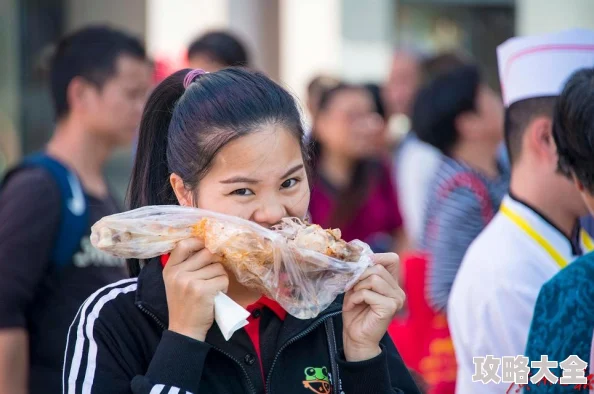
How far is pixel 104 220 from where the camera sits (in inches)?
88.4

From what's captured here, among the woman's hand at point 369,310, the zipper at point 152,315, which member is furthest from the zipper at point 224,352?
the woman's hand at point 369,310

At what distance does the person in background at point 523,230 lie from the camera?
2.96 m

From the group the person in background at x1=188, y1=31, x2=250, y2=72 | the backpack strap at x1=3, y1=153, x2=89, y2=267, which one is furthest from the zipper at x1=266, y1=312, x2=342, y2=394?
the person in background at x1=188, y1=31, x2=250, y2=72

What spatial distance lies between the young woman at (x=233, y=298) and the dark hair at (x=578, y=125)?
70 cm

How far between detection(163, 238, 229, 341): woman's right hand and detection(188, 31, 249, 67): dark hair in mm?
3165

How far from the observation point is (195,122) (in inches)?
91.4

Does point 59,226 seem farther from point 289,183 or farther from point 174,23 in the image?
point 174,23

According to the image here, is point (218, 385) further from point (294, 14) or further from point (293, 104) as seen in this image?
point (294, 14)

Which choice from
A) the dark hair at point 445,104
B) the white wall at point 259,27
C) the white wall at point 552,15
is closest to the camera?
the dark hair at point 445,104

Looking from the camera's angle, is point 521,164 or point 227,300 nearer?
point 227,300

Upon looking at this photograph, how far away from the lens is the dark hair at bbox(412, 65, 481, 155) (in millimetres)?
4977

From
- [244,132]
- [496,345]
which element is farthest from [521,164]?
[244,132]

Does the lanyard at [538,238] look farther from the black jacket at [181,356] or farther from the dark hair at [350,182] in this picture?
the dark hair at [350,182]

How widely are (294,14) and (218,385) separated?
8101mm
